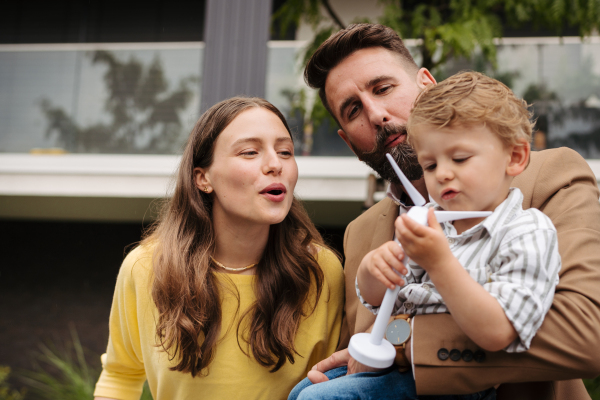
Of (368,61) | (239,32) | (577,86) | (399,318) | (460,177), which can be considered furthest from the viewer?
(577,86)

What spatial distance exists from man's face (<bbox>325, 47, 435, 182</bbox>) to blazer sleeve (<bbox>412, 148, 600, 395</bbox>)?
2.61 feet

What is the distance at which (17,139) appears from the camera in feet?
23.5

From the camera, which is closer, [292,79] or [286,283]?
[286,283]

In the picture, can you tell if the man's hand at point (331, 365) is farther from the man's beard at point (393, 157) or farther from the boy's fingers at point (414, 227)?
the man's beard at point (393, 157)

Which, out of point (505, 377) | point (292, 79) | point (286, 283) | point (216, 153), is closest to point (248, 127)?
point (216, 153)

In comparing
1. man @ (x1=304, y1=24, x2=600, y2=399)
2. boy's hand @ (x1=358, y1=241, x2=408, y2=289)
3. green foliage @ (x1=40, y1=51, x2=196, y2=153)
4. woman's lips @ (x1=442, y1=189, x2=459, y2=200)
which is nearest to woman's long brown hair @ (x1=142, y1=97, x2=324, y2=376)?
man @ (x1=304, y1=24, x2=600, y2=399)

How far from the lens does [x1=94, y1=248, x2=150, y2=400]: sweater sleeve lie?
94.0 inches

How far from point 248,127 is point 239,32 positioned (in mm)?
3016

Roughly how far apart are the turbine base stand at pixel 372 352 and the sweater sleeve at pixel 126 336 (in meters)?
1.31

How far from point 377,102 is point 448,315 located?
1.20 metres

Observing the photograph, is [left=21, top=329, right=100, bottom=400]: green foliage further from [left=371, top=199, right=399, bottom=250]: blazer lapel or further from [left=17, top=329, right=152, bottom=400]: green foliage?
[left=371, top=199, right=399, bottom=250]: blazer lapel

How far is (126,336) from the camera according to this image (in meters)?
2.42

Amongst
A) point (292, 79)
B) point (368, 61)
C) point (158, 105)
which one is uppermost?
point (368, 61)

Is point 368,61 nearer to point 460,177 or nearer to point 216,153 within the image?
point 216,153
